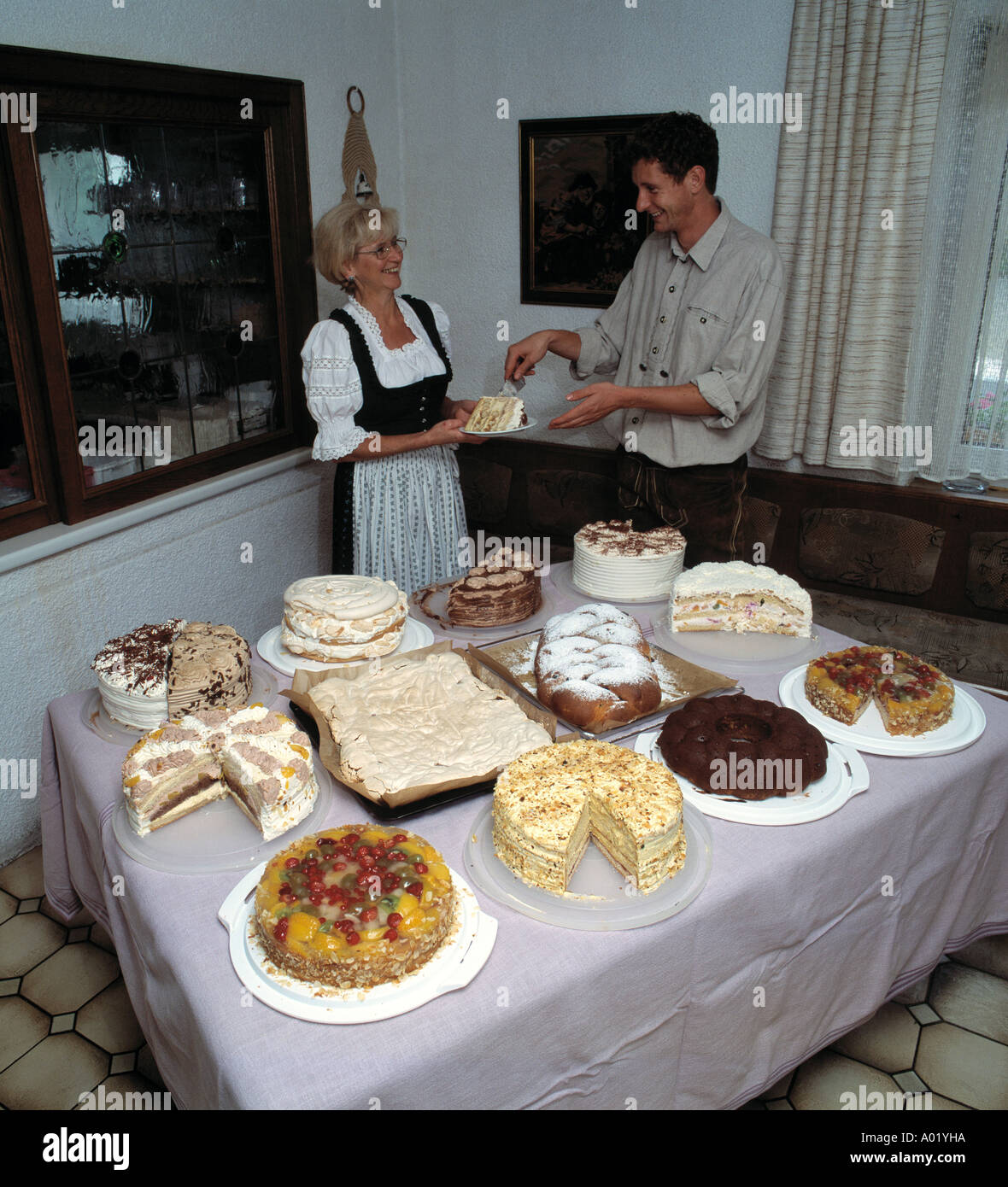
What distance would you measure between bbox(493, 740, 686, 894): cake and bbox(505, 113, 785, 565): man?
1542mm

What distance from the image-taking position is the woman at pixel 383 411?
3.47m

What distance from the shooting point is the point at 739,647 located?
2.68 metres

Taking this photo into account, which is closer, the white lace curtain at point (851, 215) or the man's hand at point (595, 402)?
the man's hand at point (595, 402)

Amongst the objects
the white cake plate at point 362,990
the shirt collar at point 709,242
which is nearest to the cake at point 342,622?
the white cake plate at point 362,990

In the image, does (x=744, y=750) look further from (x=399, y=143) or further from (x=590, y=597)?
(x=399, y=143)

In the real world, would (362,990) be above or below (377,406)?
below

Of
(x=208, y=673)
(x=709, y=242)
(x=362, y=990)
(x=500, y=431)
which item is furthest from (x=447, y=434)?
(x=362, y=990)

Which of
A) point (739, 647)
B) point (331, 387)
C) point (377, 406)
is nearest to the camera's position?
point (739, 647)

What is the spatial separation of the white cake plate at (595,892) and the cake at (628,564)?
3.86 feet

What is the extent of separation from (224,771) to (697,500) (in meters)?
2.22

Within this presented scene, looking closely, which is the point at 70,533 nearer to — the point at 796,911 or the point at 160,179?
the point at 160,179

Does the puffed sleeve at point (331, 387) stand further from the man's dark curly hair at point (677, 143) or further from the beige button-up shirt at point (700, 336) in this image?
the man's dark curly hair at point (677, 143)
